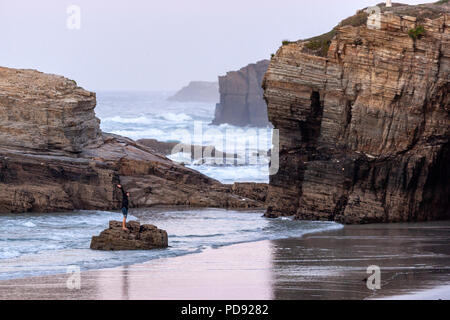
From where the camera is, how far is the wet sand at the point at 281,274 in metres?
15.9

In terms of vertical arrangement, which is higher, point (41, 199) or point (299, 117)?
point (299, 117)

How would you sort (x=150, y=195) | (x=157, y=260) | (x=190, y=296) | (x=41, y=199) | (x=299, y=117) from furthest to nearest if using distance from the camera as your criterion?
(x=150, y=195) < (x=41, y=199) < (x=299, y=117) < (x=157, y=260) < (x=190, y=296)

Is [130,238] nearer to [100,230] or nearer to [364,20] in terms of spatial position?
[100,230]

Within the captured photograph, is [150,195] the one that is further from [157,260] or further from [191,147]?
[191,147]

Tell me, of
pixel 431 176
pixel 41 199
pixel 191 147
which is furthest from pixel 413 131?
pixel 191 147

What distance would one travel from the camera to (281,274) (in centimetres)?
Answer: 1809

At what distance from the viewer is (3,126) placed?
102ft

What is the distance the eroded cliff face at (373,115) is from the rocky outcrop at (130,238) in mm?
7002

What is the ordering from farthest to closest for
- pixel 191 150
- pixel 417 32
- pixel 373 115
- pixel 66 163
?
pixel 191 150
pixel 66 163
pixel 373 115
pixel 417 32

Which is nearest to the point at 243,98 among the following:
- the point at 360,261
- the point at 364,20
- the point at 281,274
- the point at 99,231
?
the point at 364,20

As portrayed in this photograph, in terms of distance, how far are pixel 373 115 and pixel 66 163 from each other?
10381mm

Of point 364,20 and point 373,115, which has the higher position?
point 364,20

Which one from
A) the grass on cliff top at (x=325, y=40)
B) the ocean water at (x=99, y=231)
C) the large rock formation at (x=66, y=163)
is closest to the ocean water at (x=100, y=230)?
the ocean water at (x=99, y=231)
